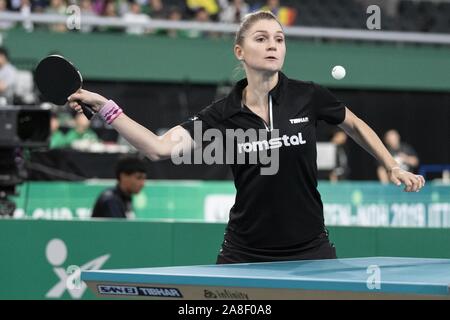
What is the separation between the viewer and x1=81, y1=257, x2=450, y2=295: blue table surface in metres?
3.61

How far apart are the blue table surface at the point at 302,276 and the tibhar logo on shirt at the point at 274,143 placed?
0.61 metres

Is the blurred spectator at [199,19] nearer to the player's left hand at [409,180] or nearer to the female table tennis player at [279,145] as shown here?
the female table tennis player at [279,145]

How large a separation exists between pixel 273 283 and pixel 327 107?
1543mm

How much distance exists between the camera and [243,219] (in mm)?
4910

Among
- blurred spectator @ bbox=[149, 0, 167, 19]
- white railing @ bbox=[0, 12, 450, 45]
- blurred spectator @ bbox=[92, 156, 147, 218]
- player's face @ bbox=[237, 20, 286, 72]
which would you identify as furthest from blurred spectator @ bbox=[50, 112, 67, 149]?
player's face @ bbox=[237, 20, 286, 72]

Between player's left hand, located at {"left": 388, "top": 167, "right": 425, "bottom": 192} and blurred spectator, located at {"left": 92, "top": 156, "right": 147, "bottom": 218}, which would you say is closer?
player's left hand, located at {"left": 388, "top": 167, "right": 425, "bottom": 192}

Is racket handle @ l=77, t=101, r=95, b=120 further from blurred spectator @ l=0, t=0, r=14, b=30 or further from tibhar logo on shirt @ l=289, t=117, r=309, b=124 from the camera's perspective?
blurred spectator @ l=0, t=0, r=14, b=30

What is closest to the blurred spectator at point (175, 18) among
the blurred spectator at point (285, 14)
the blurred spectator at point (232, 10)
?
the blurred spectator at point (232, 10)

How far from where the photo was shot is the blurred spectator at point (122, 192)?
8.70 metres

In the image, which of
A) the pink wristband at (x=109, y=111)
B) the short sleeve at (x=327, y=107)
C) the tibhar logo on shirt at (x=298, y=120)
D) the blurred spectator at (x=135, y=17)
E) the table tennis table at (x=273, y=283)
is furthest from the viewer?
the blurred spectator at (x=135, y=17)

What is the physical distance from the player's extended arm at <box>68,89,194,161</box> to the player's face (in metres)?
0.48

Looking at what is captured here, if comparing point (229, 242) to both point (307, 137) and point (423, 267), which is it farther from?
point (423, 267)

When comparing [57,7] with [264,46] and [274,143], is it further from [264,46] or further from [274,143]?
[274,143]

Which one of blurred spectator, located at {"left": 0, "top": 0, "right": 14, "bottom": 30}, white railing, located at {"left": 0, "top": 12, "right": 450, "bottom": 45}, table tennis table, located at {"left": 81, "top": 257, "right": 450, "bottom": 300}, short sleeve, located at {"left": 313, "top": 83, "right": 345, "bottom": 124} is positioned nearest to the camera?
table tennis table, located at {"left": 81, "top": 257, "right": 450, "bottom": 300}
